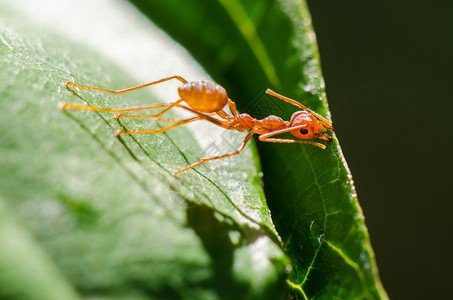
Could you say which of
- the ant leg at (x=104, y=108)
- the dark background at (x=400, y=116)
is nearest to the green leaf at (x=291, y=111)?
the ant leg at (x=104, y=108)

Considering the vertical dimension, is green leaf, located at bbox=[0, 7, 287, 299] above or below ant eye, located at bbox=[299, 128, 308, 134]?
below

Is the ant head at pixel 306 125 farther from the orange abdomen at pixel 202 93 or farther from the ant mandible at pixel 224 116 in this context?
the orange abdomen at pixel 202 93

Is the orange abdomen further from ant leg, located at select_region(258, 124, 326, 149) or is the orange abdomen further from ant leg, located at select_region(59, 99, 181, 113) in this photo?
ant leg, located at select_region(258, 124, 326, 149)

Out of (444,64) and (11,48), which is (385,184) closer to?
(444,64)

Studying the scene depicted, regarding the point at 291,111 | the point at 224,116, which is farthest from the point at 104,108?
the point at 291,111

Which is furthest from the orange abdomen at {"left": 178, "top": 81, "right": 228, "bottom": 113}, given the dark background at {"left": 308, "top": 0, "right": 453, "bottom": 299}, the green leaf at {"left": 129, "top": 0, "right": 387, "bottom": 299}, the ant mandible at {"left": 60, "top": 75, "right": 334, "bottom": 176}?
the dark background at {"left": 308, "top": 0, "right": 453, "bottom": 299}
